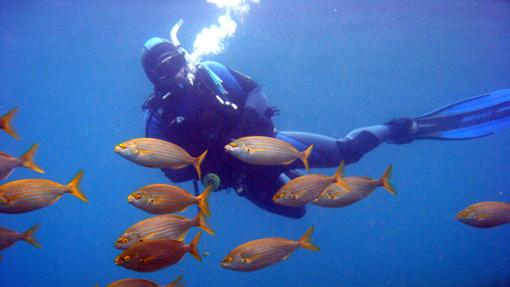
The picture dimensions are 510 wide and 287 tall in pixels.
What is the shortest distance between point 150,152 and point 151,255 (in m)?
0.97

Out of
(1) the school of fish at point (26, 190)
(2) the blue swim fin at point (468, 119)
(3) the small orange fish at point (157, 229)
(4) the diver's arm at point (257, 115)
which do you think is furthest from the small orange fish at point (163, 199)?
(2) the blue swim fin at point (468, 119)

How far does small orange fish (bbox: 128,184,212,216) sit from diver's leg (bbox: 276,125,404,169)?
354 centimetres

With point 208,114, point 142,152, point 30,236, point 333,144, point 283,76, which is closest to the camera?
point 142,152

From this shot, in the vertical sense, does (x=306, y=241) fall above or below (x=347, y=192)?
below

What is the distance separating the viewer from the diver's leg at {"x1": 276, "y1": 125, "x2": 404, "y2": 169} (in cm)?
704

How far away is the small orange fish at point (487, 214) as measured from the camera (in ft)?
13.4

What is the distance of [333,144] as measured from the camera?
724cm

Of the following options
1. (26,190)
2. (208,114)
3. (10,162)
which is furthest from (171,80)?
(26,190)

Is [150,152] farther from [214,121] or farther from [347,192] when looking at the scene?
[347,192]

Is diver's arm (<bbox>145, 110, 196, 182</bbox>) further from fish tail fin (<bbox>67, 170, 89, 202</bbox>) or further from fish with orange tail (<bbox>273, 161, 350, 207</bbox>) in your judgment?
fish with orange tail (<bbox>273, 161, 350, 207</bbox>)

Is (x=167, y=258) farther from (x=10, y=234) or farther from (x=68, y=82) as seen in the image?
(x=68, y=82)

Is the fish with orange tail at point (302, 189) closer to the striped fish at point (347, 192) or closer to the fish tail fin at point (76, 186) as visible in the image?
the striped fish at point (347, 192)

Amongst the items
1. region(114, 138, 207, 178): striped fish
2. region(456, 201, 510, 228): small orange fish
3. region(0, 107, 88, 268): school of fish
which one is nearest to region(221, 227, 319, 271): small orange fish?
region(114, 138, 207, 178): striped fish

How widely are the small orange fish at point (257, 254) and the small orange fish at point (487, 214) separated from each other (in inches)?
87.7
